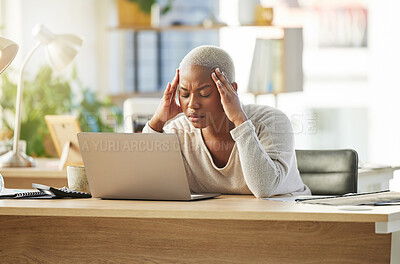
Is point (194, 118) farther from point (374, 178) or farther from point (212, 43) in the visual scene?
point (212, 43)

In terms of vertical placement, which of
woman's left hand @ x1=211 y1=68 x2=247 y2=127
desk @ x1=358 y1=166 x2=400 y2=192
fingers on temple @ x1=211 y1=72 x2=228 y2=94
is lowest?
desk @ x1=358 y1=166 x2=400 y2=192

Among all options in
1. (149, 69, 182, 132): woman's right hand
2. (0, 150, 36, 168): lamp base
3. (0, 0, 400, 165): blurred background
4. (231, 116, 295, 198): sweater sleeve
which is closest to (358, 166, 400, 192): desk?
(231, 116, 295, 198): sweater sleeve

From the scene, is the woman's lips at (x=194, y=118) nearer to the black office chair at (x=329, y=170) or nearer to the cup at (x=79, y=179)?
the cup at (x=79, y=179)

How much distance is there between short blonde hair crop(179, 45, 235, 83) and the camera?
2.31 metres

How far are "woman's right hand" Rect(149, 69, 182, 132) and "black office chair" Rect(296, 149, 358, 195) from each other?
0.69m

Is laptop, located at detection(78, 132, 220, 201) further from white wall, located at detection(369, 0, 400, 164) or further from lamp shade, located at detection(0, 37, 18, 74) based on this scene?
white wall, located at detection(369, 0, 400, 164)

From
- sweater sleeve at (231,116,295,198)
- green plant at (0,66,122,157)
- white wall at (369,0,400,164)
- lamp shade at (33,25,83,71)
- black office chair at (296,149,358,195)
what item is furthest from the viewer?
white wall at (369,0,400,164)

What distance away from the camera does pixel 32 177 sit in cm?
348

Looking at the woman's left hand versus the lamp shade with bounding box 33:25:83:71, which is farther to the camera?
the lamp shade with bounding box 33:25:83:71

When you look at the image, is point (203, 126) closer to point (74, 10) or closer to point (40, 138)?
point (40, 138)

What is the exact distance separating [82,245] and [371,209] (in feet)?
2.74

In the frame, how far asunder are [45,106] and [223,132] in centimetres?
315

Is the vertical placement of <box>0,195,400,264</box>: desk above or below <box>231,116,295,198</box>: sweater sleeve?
below

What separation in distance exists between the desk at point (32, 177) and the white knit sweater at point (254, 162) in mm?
1019
